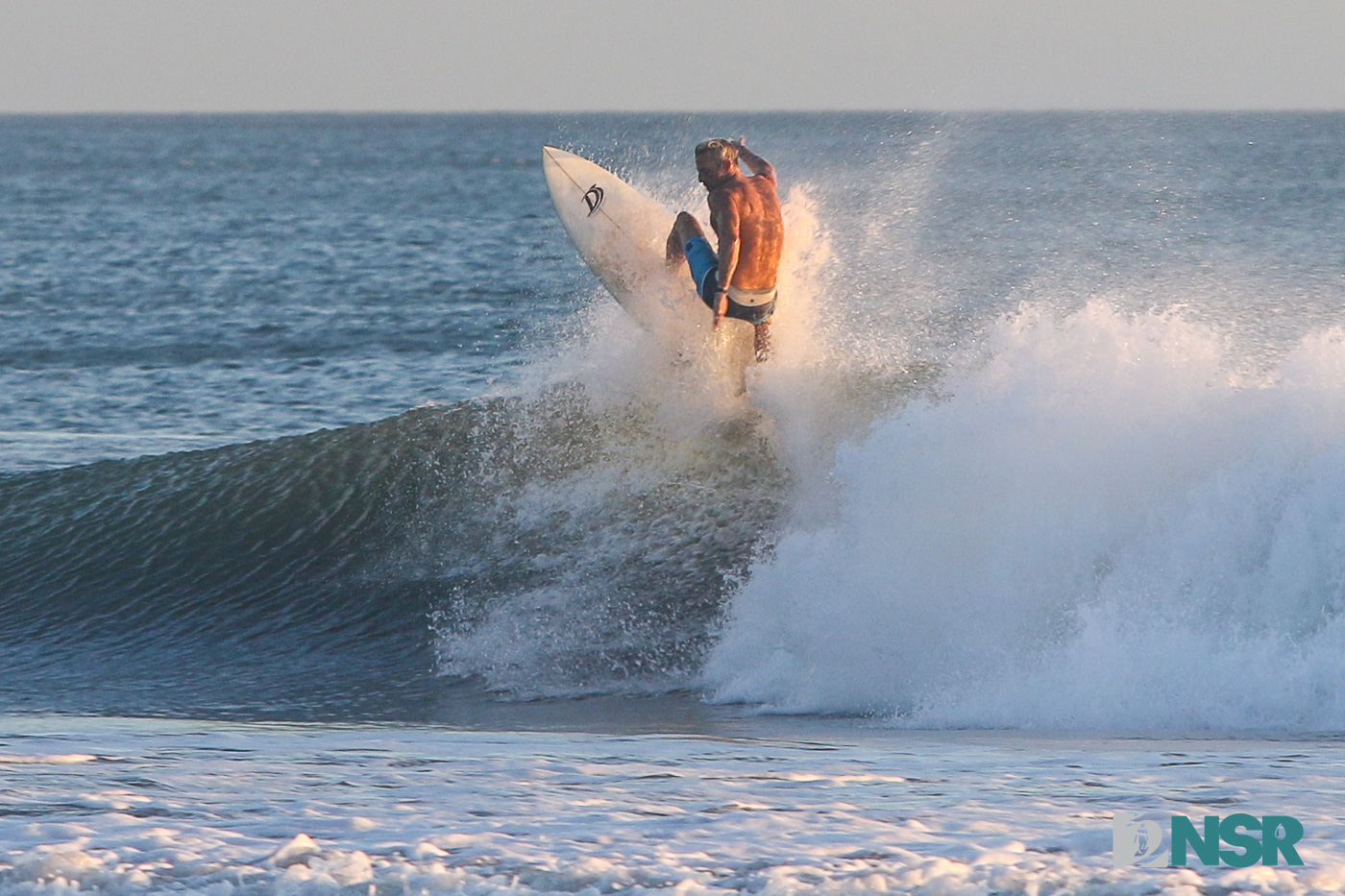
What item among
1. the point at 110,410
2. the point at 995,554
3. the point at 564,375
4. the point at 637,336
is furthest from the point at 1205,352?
the point at 110,410

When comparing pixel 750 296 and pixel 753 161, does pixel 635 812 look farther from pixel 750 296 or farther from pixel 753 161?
pixel 753 161

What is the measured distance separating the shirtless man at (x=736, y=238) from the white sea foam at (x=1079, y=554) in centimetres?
129

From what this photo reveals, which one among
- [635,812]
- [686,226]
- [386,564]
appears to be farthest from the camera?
[386,564]

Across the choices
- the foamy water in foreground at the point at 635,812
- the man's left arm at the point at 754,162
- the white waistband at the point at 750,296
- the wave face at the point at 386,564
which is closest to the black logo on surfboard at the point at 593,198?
the wave face at the point at 386,564

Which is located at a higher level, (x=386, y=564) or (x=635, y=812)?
(x=386, y=564)

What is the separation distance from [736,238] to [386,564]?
3373 millimetres

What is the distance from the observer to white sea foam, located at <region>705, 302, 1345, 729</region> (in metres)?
7.26

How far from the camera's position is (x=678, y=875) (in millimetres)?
4707

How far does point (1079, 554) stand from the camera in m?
8.14

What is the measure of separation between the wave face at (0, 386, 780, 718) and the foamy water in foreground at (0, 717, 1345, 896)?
2180 mm

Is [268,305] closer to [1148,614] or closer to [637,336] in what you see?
[637,336]

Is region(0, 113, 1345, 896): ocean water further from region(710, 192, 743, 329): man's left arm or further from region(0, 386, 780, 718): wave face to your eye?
region(710, 192, 743, 329): man's left arm

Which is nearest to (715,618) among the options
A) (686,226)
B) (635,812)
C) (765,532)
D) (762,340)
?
(765,532)

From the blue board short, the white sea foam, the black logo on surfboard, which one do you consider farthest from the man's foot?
the black logo on surfboard
